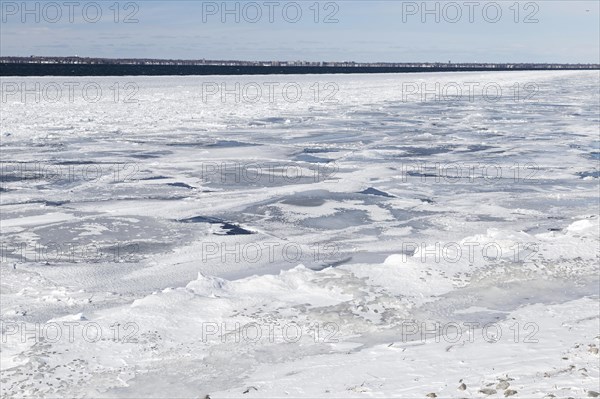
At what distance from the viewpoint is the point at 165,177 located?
407 inches

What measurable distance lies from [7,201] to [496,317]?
5741 mm

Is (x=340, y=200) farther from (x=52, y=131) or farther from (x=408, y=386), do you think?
(x=52, y=131)

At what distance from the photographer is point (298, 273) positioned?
548 centimetres

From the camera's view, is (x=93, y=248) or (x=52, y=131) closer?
(x=93, y=248)

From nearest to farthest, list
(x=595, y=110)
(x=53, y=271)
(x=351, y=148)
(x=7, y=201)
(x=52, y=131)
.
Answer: (x=53, y=271), (x=7, y=201), (x=351, y=148), (x=52, y=131), (x=595, y=110)

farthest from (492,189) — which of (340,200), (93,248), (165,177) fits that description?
(93,248)

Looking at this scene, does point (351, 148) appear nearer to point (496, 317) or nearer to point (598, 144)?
point (598, 144)

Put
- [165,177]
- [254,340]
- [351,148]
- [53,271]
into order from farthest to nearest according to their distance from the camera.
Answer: [351,148]
[165,177]
[53,271]
[254,340]

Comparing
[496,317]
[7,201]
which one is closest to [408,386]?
[496,317]

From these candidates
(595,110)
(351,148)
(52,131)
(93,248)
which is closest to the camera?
(93,248)

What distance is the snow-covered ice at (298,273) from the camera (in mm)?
3801

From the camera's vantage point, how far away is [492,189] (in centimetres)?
949

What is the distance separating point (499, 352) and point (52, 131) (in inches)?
529

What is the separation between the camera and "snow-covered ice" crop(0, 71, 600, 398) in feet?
12.5
